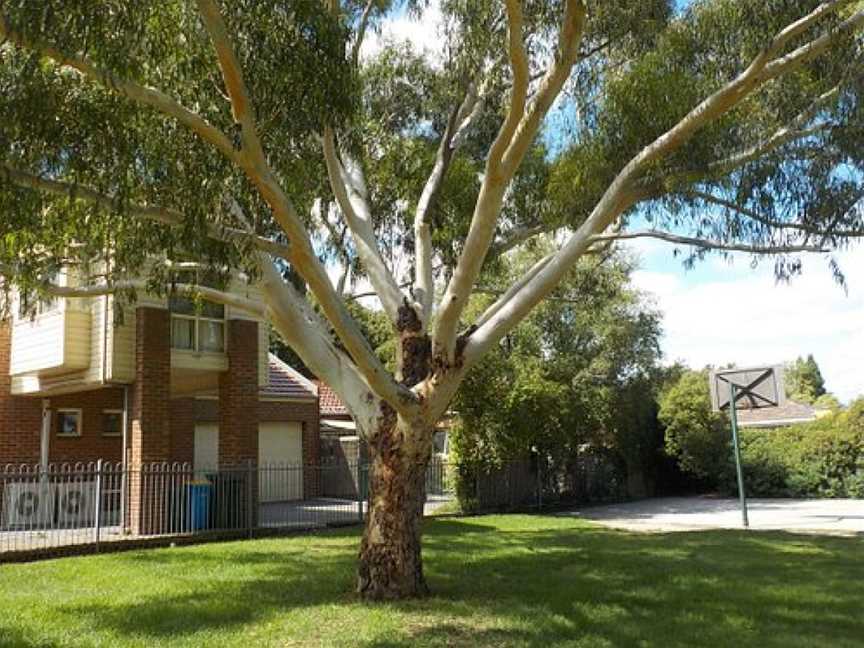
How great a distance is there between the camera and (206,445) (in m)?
24.1

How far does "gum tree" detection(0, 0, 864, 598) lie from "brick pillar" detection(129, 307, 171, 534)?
3772mm

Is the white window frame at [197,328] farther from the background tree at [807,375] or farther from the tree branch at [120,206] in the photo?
the background tree at [807,375]

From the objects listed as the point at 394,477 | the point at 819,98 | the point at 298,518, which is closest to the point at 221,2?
the point at 394,477

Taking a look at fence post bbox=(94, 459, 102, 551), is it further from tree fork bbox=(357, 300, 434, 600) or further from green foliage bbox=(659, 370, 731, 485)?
green foliage bbox=(659, 370, 731, 485)

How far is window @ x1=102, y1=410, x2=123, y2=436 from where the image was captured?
19953 mm

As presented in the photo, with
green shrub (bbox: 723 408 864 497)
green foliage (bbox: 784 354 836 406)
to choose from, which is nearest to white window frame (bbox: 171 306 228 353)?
green shrub (bbox: 723 408 864 497)

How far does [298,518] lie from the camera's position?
18234 millimetres

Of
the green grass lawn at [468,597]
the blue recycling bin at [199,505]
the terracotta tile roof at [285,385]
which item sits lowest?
the green grass lawn at [468,597]

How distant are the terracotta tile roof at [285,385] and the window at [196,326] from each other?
23.7 ft

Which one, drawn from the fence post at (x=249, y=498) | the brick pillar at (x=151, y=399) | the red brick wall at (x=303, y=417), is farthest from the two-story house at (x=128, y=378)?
the red brick wall at (x=303, y=417)

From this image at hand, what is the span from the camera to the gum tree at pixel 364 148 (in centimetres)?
729

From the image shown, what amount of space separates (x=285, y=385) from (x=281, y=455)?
2150 millimetres

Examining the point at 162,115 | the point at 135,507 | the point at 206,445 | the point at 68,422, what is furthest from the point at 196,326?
the point at 162,115

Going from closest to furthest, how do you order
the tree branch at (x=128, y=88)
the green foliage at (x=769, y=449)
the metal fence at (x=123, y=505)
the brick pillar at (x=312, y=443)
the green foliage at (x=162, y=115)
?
the tree branch at (x=128, y=88) → the green foliage at (x=162, y=115) → the metal fence at (x=123, y=505) → the green foliage at (x=769, y=449) → the brick pillar at (x=312, y=443)
